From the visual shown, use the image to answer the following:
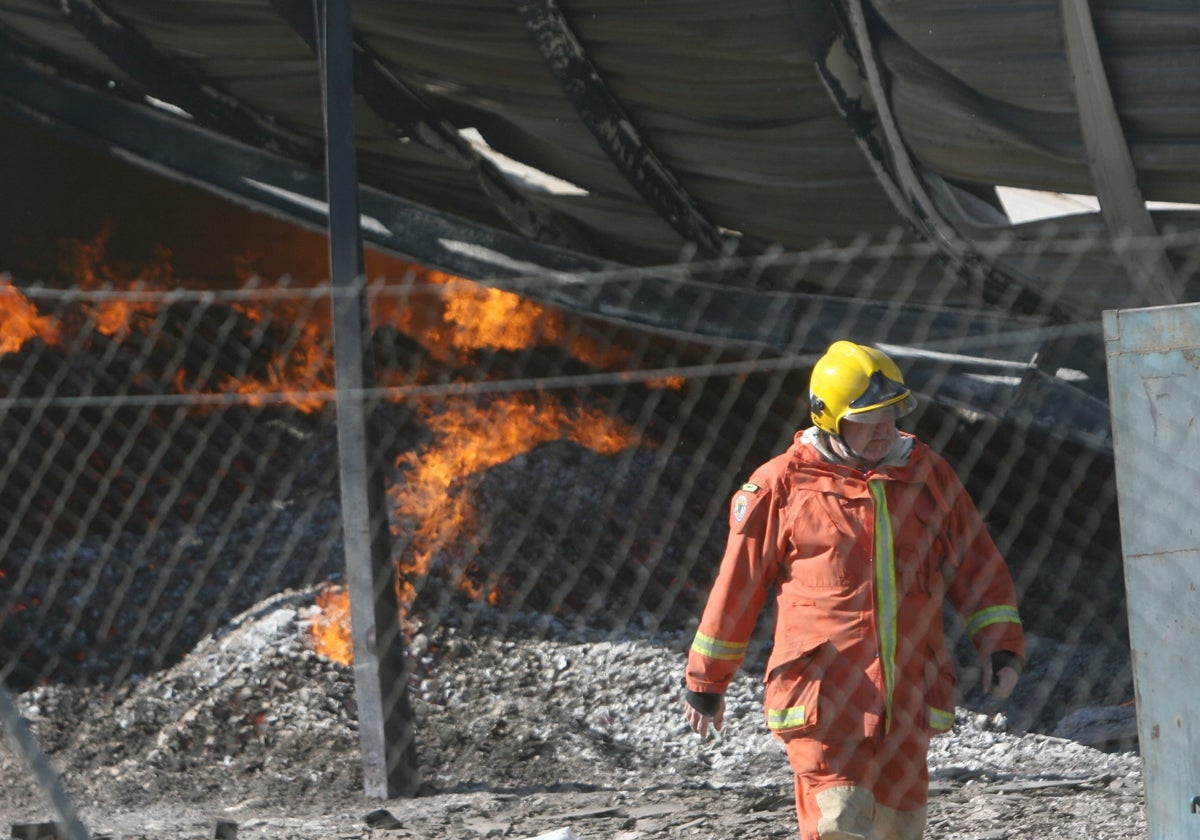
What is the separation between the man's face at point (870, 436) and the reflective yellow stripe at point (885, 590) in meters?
0.07

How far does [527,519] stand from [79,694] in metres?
2.72

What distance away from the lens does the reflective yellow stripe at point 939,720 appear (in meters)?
3.68

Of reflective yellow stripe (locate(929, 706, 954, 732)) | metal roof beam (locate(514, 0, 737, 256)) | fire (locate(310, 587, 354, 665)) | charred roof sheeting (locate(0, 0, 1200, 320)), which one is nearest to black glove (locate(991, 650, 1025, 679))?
reflective yellow stripe (locate(929, 706, 954, 732))

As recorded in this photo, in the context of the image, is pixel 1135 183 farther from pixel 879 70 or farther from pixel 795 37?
pixel 795 37

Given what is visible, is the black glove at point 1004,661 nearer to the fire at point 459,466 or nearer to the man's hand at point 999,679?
the man's hand at point 999,679

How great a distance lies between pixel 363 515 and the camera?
6.23 meters

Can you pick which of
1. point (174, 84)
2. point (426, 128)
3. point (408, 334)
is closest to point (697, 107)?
point (426, 128)

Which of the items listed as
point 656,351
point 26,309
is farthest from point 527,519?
point 26,309

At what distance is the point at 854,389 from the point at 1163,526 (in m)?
0.96

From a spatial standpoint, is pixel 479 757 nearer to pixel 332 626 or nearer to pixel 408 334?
pixel 332 626

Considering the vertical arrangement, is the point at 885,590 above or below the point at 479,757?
above

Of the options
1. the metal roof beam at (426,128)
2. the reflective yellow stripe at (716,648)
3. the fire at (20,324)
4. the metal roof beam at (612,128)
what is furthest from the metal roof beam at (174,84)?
the reflective yellow stripe at (716,648)

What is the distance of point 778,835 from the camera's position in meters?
5.34

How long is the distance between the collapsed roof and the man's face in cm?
105
